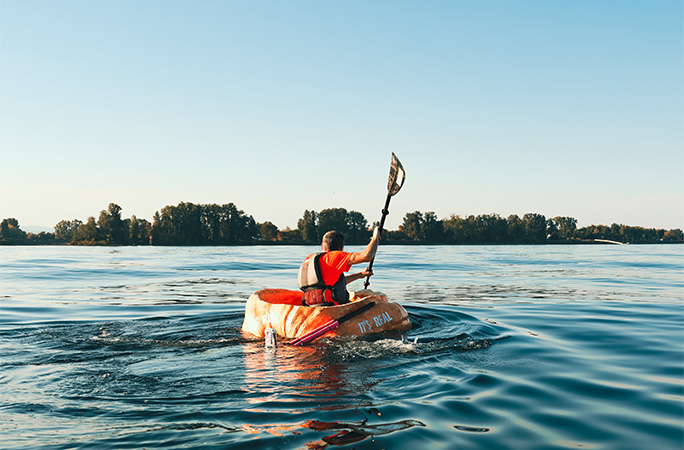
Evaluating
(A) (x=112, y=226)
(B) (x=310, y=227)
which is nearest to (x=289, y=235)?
(B) (x=310, y=227)

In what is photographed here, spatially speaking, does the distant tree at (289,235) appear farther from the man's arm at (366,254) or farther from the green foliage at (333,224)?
the man's arm at (366,254)

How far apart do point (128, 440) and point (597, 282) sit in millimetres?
18776

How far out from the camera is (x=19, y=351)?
7.45 meters

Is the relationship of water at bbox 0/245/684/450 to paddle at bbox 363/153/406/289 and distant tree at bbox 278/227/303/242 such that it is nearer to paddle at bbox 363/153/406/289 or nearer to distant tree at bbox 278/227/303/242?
paddle at bbox 363/153/406/289

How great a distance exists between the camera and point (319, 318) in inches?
320

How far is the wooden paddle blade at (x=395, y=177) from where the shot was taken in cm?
1105

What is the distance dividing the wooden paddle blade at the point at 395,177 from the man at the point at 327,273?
7.91ft

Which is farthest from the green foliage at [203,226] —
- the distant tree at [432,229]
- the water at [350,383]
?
the water at [350,383]

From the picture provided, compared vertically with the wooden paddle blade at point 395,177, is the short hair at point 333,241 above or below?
below

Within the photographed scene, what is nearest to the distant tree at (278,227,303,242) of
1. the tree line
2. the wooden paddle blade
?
the tree line

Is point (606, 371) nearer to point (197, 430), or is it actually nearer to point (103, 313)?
point (197, 430)

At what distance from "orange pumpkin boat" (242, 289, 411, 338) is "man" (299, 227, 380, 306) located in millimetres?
391

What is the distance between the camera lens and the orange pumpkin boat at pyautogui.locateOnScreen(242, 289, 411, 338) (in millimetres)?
8148

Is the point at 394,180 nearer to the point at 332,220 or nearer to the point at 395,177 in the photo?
the point at 395,177
